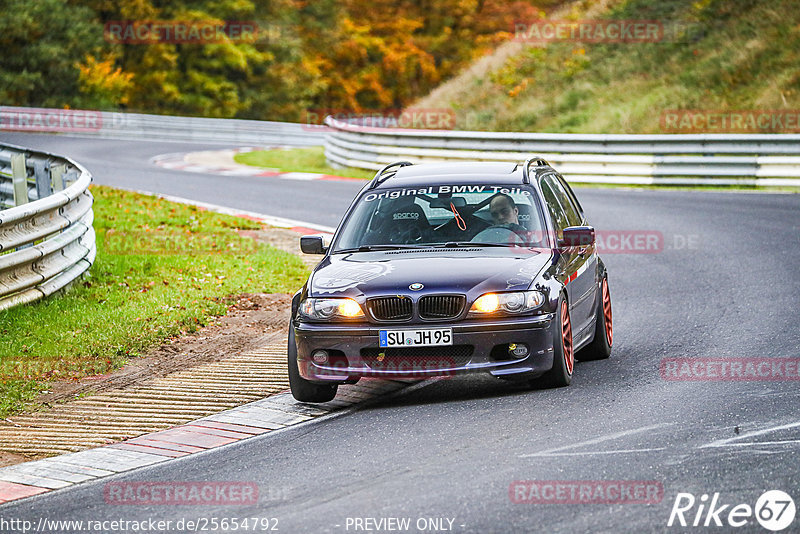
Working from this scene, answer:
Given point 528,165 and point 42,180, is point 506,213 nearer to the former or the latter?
point 528,165

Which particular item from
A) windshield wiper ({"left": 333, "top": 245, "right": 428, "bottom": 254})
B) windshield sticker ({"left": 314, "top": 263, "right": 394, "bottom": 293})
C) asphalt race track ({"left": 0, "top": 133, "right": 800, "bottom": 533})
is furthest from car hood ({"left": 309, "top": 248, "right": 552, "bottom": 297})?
asphalt race track ({"left": 0, "top": 133, "right": 800, "bottom": 533})

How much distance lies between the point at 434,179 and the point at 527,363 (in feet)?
7.09

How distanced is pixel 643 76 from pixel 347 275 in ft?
92.2

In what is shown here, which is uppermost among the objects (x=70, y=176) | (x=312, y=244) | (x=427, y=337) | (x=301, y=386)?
(x=312, y=244)

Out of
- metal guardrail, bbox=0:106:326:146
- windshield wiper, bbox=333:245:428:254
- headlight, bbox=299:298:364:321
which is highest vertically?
windshield wiper, bbox=333:245:428:254

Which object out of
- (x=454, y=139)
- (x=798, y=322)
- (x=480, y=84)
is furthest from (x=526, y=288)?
(x=480, y=84)

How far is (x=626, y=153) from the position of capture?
82.2ft

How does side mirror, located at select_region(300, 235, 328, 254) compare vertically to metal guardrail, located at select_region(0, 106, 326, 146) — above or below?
above

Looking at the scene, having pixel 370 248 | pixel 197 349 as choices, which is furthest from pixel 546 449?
pixel 197 349

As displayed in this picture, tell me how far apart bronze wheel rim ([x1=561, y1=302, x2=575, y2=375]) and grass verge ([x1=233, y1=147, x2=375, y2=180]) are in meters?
19.2

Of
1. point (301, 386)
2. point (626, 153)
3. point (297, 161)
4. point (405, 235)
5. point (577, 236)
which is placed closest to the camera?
point (301, 386)

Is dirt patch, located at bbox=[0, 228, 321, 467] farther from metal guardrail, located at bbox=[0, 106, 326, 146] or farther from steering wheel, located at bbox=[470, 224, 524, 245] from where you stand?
metal guardrail, located at bbox=[0, 106, 326, 146]

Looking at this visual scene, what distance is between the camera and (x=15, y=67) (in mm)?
56844

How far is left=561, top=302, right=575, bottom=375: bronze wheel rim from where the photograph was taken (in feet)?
27.9
